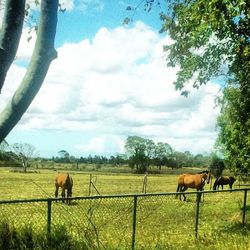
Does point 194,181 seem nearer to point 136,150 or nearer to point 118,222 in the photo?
point 118,222

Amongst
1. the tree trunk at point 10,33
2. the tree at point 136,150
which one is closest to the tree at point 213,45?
the tree trunk at point 10,33

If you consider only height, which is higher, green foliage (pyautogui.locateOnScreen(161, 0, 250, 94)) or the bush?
green foliage (pyautogui.locateOnScreen(161, 0, 250, 94))

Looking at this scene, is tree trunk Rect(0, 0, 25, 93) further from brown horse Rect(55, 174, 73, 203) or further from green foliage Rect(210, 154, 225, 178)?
green foliage Rect(210, 154, 225, 178)

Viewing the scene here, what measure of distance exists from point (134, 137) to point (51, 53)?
187 meters

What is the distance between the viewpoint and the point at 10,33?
4668 mm

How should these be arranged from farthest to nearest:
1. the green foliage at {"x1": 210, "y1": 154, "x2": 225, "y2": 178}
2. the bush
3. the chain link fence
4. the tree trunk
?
the green foliage at {"x1": 210, "y1": 154, "x2": 225, "y2": 178} → the chain link fence → the bush → the tree trunk

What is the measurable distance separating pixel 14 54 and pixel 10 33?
192 mm

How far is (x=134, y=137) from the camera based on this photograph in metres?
191

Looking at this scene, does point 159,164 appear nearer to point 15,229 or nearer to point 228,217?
point 228,217

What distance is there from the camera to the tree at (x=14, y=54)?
15.2 feet

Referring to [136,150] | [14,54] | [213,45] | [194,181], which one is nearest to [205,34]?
[213,45]

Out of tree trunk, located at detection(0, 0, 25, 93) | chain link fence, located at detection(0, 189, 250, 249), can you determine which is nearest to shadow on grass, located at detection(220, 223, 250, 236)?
chain link fence, located at detection(0, 189, 250, 249)

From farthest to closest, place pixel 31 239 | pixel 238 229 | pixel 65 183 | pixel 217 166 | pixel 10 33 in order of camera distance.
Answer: pixel 217 166, pixel 65 183, pixel 238 229, pixel 31 239, pixel 10 33

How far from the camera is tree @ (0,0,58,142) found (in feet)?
15.2
